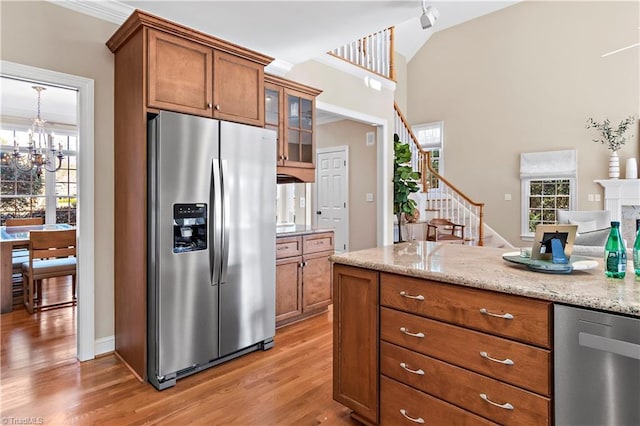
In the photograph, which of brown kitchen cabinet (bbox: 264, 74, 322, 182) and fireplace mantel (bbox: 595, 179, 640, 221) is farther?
fireplace mantel (bbox: 595, 179, 640, 221)

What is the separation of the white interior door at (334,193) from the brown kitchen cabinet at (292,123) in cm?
Result: 223

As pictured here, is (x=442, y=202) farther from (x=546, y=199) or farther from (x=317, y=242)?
(x=317, y=242)

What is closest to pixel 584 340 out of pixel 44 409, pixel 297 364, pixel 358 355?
pixel 358 355

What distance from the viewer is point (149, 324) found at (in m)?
2.44

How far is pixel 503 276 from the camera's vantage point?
152cm

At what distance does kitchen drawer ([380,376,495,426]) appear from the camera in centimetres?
153

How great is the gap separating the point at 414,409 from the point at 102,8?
3.41m

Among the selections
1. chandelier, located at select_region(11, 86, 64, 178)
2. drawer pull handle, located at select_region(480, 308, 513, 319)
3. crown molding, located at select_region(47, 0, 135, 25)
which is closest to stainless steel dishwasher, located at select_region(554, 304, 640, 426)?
drawer pull handle, located at select_region(480, 308, 513, 319)

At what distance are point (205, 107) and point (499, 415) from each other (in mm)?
2531

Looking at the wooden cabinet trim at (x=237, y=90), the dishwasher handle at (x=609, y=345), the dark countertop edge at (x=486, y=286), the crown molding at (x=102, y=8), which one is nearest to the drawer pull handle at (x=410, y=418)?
the dark countertop edge at (x=486, y=286)

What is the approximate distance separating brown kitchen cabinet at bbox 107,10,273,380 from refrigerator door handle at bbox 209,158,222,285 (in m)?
0.42

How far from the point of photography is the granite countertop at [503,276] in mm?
1211

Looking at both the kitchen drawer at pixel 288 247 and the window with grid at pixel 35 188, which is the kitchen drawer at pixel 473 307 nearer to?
the kitchen drawer at pixel 288 247

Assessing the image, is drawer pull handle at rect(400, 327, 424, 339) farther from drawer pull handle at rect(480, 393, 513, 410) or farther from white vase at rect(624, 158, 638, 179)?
white vase at rect(624, 158, 638, 179)
